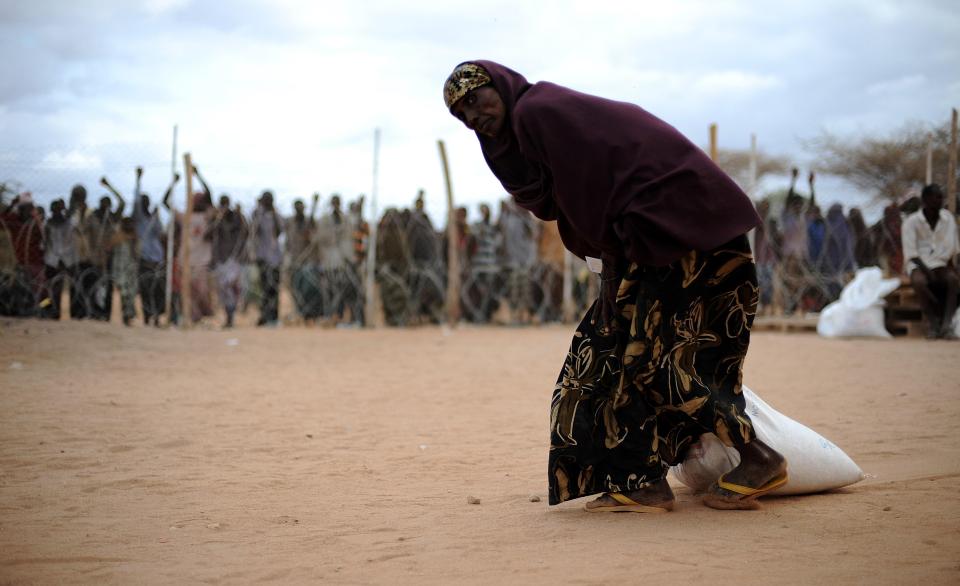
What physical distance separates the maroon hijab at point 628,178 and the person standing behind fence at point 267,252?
435 inches

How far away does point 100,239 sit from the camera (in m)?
12.6

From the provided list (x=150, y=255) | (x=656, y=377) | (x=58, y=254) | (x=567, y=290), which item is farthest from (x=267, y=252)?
(x=656, y=377)

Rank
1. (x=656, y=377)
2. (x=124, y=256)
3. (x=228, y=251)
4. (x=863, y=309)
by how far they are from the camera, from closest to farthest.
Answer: (x=656, y=377)
(x=863, y=309)
(x=124, y=256)
(x=228, y=251)

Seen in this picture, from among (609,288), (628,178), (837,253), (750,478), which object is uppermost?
(837,253)

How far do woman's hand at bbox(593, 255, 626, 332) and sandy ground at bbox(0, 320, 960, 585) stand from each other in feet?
2.31

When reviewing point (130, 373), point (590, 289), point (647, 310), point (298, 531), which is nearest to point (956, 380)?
point (647, 310)

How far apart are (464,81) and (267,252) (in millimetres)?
11209

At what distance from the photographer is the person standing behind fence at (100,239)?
41.2ft

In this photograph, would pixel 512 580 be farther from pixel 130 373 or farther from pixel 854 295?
pixel 854 295

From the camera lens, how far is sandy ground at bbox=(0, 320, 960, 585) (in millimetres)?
2781

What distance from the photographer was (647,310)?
3.23m

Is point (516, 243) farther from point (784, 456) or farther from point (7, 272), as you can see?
point (784, 456)

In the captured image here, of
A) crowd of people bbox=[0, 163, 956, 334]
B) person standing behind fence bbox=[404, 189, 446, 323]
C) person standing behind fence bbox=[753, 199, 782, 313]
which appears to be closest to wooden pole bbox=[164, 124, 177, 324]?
crowd of people bbox=[0, 163, 956, 334]

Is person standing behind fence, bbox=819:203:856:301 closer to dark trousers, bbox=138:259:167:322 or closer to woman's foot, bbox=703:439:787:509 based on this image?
dark trousers, bbox=138:259:167:322
